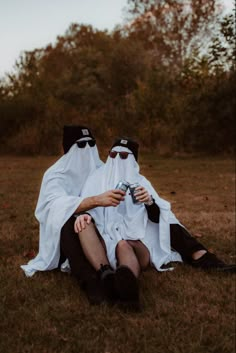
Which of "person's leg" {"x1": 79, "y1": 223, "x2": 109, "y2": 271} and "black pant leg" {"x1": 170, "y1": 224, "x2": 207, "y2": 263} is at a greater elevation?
"person's leg" {"x1": 79, "y1": 223, "x2": 109, "y2": 271}

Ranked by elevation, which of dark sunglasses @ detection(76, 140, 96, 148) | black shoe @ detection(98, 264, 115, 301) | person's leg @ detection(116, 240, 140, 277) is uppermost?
dark sunglasses @ detection(76, 140, 96, 148)

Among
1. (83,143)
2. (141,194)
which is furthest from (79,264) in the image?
(83,143)

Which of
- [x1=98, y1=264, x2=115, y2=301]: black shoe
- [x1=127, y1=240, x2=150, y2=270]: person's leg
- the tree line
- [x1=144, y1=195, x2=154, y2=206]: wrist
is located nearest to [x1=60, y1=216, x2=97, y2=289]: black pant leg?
[x1=98, y1=264, x2=115, y2=301]: black shoe

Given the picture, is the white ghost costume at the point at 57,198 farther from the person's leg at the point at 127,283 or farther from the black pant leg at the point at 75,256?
the person's leg at the point at 127,283

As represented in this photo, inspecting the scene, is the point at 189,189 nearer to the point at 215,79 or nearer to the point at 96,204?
the point at 96,204

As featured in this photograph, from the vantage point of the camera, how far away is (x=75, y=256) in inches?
178

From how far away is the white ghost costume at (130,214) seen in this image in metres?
5.05

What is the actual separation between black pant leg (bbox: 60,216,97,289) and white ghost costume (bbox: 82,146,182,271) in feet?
1.36

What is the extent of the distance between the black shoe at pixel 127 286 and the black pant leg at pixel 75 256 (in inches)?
13.1

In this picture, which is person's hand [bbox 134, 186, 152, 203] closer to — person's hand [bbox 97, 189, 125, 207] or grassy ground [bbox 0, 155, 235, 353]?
person's hand [bbox 97, 189, 125, 207]

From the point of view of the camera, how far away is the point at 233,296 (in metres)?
4.57

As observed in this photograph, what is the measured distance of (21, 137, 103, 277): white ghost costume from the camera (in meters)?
4.79

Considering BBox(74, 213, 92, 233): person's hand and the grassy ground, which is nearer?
the grassy ground

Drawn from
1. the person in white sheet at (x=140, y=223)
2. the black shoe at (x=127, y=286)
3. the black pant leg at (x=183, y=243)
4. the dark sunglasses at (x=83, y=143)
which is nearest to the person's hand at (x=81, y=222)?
the person in white sheet at (x=140, y=223)
